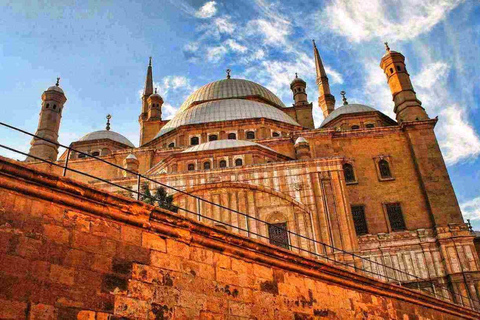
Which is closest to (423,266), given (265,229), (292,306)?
(265,229)

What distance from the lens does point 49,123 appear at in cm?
2436

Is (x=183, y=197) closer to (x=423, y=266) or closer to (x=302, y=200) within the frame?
(x=302, y=200)

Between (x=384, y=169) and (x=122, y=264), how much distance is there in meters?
18.4

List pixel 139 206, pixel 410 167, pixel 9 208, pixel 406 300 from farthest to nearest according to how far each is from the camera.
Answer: pixel 410 167
pixel 406 300
pixel 139 206
pixel 9 208

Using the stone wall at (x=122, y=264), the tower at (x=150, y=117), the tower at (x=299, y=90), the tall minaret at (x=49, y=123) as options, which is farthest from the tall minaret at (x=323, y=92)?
the stone wall at (x=122, y=264)

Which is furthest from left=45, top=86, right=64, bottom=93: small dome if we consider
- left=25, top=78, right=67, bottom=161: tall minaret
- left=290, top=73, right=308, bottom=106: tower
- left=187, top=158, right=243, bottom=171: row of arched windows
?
left=290, top=73, right=308, bottom=106: tower

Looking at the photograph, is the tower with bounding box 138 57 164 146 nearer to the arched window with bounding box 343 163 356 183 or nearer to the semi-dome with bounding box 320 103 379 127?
the semi-dome with bounding box 320 103 379 127

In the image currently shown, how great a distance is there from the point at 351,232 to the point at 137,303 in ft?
38.9

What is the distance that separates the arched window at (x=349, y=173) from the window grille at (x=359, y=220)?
157 centimetres

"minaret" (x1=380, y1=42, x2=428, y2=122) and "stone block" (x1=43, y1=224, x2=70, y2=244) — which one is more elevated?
"minaret" (x1=380, y1=42, x2=428, y2=122)

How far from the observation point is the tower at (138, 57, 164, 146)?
28995mm

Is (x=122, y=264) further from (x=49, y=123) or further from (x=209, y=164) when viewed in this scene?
(x=49, y=123)

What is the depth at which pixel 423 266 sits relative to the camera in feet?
58.2

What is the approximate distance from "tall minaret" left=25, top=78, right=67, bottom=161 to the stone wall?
1991 cm
